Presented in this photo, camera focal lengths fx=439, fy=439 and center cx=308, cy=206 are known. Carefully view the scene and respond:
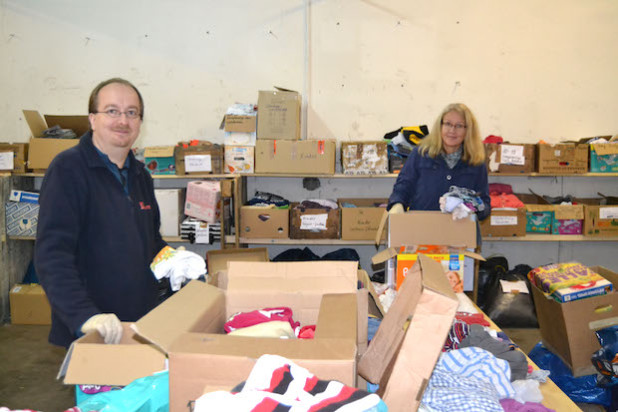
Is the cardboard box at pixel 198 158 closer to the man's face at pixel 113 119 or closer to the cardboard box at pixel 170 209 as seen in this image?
the cardboard box at pixel 170 209

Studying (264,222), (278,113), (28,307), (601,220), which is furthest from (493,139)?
(28,307)

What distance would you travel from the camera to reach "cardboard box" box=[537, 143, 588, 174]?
372cm

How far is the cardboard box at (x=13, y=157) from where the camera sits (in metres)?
3.79

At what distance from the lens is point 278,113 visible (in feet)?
12.1

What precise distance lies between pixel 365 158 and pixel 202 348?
3.07 meters

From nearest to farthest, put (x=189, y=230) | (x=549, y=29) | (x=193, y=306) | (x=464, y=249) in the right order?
1. (x=193, y=306)
2. (x=464, y=249)
3. (x=189, y=230)
4. (x=549, y=29)

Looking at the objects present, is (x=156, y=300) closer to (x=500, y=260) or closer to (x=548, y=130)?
(x=500, y=260)

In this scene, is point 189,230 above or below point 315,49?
below

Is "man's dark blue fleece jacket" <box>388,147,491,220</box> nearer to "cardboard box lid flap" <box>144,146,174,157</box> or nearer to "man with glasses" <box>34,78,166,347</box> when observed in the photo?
"man with glasses" <box>34,78,166,347</box>

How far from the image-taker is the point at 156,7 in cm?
412

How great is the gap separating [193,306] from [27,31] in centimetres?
428

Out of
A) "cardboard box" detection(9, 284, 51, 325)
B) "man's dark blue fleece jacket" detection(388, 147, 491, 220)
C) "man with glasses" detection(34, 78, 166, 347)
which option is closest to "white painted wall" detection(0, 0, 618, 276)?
"man's dark blue fleece jacket" detection(388, 147, 491, 220)

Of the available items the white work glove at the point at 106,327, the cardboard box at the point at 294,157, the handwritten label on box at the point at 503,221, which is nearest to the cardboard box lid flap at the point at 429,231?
the white work glove at the point at 106,327

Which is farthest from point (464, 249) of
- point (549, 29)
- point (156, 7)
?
point (156, 7)
